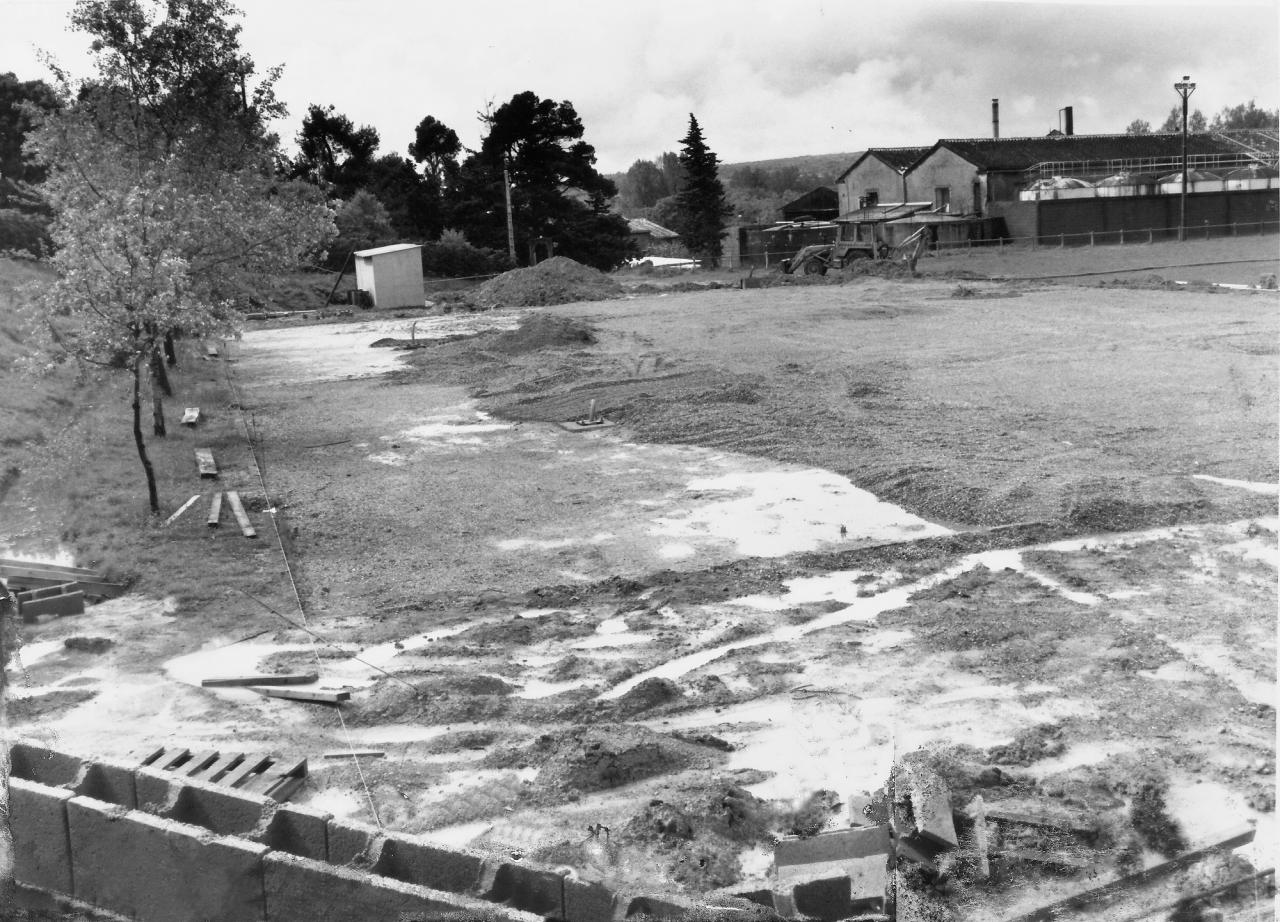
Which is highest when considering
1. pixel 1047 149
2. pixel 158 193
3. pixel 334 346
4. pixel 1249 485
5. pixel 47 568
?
pixel 1047 149

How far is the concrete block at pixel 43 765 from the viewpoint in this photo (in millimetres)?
7961

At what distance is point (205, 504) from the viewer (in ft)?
52.7

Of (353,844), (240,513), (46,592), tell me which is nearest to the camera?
(353,844)

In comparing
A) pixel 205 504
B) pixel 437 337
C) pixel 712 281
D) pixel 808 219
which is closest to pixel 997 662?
pixel 205 504

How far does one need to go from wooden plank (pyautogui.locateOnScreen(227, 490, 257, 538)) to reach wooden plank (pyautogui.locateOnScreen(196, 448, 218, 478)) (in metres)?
1.10

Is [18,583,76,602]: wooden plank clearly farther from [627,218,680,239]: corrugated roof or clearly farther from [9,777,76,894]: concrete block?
[627,218,680,239]: corrugated roof

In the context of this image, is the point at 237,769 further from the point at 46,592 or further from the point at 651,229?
the point at 651,229

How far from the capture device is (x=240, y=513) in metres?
15.2

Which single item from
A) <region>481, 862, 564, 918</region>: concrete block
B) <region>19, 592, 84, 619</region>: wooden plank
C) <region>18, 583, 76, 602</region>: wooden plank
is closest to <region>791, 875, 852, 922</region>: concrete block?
<region>481, 862, 564, 918</region>: concrete block

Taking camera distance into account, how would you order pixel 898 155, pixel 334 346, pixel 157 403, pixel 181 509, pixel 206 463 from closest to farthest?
pixel 181 509 → pixel 206 463 → pixel 157 403 → pixel 334 346 → pixel 898 155

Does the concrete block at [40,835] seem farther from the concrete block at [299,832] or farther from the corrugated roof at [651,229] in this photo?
the corrugated roof at [651,229]

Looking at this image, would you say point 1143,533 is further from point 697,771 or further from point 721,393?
point 721,393

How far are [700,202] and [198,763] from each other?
5087 centimetres

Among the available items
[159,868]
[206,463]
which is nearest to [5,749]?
[159,868]
